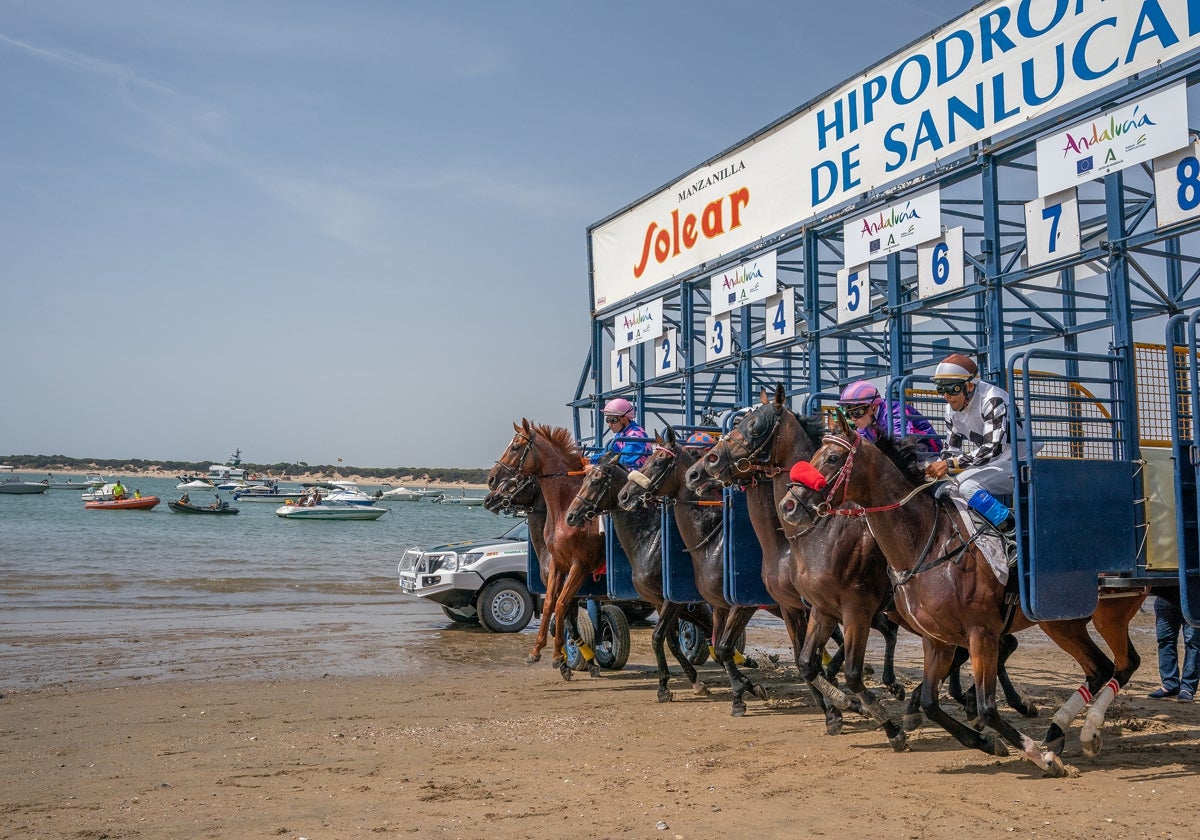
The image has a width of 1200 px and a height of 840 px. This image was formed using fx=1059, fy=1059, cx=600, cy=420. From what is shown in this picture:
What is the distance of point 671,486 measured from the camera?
10.1m

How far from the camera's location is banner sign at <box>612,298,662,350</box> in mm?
16500

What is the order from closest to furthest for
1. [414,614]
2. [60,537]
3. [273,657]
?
[273,657]
[414,614]
[60,537]

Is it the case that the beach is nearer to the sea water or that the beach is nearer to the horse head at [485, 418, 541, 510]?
the sea water

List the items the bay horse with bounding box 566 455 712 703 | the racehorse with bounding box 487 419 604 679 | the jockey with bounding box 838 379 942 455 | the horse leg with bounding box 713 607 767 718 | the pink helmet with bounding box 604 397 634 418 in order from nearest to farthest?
1. the jockey with bounding box 838 379 942 455
2. the horse leg with bounding box 713 607 767 718
3. the bay horse with bounding box 566 455 712 703
4. the racehorse with bounding box 487 419 604 679
5. the pink helmet with bounding box 604 397 634 418

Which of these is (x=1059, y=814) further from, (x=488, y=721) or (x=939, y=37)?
(x=939, y=37)

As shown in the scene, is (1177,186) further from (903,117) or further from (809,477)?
(809,477)


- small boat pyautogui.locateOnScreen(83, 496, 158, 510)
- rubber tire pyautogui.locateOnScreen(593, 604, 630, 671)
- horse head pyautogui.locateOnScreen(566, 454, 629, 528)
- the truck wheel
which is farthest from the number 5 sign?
small boat pyautogui.locateOnScreen(83, 496, 158, 510)

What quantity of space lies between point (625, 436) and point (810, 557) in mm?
3757

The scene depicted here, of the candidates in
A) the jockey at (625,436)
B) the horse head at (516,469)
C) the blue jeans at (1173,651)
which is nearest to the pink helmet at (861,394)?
the jockey at (625,436)

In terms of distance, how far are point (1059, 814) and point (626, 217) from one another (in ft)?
43.4

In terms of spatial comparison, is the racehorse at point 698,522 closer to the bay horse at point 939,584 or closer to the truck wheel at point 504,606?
the bay horse at point 939,584

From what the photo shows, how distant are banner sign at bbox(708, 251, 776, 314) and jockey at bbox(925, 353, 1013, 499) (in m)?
6.62

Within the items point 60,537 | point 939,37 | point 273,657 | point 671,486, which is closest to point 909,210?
point 939,37

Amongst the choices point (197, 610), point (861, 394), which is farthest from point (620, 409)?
point (197, 610)
